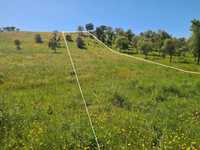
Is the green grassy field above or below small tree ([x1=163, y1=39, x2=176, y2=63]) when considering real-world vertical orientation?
above

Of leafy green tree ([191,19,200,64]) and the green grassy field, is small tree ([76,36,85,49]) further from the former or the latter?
the green grassy field

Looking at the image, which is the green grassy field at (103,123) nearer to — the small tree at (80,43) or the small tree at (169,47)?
the small tree at (80,43)

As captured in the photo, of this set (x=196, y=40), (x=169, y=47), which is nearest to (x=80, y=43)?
(x=169, y=47)

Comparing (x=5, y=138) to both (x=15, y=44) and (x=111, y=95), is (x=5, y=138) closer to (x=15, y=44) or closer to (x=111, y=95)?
(x=111, y=95)

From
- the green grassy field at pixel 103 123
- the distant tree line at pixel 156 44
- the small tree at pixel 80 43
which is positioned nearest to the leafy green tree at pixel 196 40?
the distant tree line at pixel 156 44

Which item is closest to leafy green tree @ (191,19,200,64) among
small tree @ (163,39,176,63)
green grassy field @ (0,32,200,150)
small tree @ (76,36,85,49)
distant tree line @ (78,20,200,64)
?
distant tree line @ (78,20,200,64)

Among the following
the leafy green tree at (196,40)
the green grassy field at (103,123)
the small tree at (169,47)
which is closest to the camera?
the green grassy field at (103,123)

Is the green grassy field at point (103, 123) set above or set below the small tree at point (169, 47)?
above

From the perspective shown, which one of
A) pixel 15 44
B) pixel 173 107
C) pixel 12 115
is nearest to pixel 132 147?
pixel 12 115

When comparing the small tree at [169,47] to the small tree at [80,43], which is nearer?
the small tree at [80,43]

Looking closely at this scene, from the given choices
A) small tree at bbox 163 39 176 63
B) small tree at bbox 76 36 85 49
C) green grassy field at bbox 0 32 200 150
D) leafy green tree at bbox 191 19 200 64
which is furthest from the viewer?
small tree at bbox 163 39 176 63

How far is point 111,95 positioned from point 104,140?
674 cm

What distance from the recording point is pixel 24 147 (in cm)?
590

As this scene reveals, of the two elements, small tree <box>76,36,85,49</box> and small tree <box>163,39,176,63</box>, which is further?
small tree <box>163,39,176,63</box>
